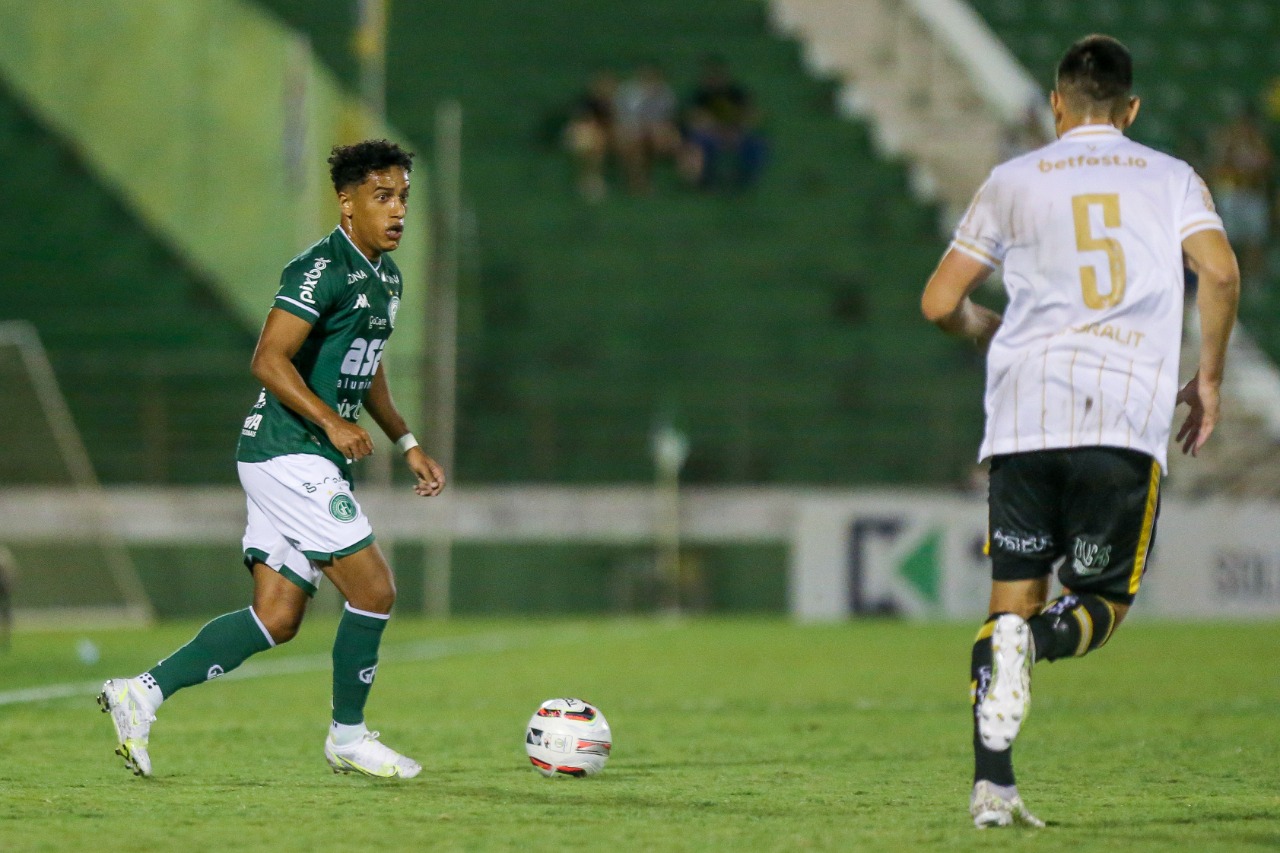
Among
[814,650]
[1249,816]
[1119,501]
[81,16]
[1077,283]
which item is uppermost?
[81,16]

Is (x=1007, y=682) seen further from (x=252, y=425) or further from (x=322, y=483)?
(x=252, y=425)

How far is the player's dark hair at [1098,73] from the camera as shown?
5.32 meters

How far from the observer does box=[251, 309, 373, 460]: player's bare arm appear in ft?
20.3

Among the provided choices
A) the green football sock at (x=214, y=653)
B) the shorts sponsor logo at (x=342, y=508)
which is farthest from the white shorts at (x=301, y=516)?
the green football sock at (x=214, y=653)

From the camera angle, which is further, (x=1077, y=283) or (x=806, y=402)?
(x=806, y=402)

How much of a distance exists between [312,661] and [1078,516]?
28.3 feet

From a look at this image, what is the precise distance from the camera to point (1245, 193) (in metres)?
22.5

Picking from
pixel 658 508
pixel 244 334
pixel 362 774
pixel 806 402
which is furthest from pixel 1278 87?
pixel 362 774

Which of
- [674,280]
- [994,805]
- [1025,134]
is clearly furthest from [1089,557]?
[1025,134]

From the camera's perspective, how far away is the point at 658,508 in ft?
64.6

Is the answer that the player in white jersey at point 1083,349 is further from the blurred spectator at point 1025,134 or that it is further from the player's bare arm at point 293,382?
the blurred spectator at point 1025,134

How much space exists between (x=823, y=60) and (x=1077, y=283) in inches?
A: 813

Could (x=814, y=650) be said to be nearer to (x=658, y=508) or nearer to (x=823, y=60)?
(x=658, y=508)

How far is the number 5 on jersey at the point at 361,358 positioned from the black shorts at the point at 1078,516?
228 cm
